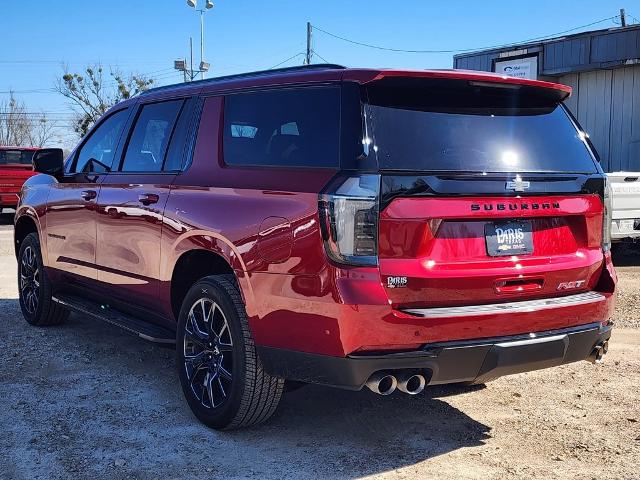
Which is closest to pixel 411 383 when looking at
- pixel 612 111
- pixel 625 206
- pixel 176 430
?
pixel 176 430

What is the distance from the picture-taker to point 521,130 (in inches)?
146

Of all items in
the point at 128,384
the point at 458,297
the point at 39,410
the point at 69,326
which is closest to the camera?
the point at 458,297

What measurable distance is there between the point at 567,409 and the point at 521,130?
174cm

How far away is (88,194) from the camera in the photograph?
5.27 m

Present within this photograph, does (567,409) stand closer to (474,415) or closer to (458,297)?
(474,415)

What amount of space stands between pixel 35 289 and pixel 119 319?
1.93m

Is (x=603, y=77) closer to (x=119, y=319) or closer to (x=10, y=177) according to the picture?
(x=10, y=177)

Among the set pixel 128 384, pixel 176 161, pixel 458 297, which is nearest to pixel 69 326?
pixel 128 384

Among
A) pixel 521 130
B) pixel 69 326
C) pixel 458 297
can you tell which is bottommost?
pixel 69 326

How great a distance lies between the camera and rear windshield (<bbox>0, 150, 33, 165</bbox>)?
18297mm

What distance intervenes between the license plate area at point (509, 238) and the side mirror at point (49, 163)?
3849mm

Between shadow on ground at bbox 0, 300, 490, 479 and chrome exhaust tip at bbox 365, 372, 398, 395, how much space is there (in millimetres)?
451

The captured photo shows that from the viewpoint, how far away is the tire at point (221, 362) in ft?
12.0

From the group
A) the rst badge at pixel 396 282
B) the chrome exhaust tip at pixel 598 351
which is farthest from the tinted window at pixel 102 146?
the chrome exhaust tip at pixel 598 351
